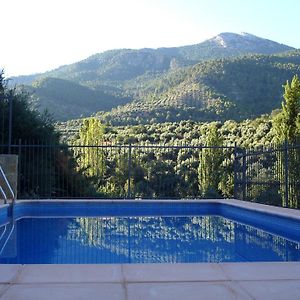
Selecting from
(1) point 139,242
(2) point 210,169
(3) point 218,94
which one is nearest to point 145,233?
(1) point 139,242

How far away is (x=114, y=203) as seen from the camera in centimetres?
948

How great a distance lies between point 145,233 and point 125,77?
35458 mm
